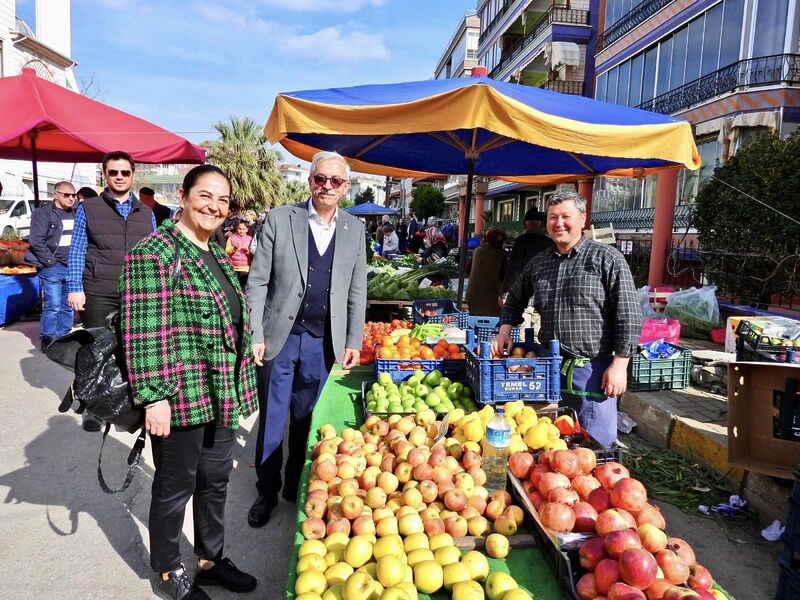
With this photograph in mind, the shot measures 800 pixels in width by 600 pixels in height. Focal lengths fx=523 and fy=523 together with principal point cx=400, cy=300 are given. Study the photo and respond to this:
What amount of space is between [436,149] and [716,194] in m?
5.66

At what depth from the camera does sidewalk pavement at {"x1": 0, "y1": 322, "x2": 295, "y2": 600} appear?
112 inches

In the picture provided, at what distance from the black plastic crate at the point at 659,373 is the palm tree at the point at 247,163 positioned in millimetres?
30291

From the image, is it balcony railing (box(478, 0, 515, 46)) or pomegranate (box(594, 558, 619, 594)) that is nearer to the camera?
pomegranate (box(594, 558, 619, 594))

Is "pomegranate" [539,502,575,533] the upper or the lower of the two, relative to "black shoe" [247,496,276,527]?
upper

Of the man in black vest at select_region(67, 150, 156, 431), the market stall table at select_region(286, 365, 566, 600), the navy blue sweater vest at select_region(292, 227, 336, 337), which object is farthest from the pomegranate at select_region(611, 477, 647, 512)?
the man in black vest at select_region(67, 150, 156, 431)

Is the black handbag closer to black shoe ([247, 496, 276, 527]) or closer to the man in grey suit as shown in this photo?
the man in grey suit

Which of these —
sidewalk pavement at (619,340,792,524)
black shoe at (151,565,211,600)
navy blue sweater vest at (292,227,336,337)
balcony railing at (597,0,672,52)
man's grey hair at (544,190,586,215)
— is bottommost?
black shoe at (151,565,211,600)

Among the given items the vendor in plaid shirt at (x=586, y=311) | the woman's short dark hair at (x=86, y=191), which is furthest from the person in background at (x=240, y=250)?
the vendor in plaid shirt at (x=586, y=311)

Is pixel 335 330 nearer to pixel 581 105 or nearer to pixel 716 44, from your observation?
pixel 581 105

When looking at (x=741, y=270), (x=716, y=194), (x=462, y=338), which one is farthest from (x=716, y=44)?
(x=462, y=338)

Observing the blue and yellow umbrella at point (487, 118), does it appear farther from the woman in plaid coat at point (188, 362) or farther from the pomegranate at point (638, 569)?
the pomegranate at point (638, 569)

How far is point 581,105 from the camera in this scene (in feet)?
13.1

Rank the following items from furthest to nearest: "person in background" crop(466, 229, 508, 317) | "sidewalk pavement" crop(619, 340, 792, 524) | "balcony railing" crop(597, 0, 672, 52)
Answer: "balcony railing" crop(597, 0, 672, 52) → "person in background" crop(466, 229, 508, 317) → "sidewalk pavement" crop(619, 340, 792, 524)

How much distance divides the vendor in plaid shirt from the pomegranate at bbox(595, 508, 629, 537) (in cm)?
136
